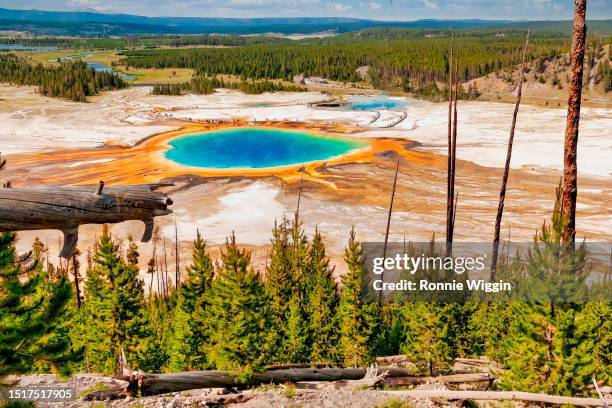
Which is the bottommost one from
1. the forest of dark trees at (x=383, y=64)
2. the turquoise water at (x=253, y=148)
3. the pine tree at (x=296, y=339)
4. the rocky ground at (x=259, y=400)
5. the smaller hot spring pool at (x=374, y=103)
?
the pine tree at (x=296, y=339)

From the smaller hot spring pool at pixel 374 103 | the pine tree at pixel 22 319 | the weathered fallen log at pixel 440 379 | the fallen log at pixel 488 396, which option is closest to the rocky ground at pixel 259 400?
the fallen log at pixel 488 396

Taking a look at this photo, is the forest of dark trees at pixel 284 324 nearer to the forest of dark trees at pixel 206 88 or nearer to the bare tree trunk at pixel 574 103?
the bare tree trunk at pixel 574 103

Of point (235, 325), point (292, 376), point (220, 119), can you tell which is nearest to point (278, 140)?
point (220, 119)

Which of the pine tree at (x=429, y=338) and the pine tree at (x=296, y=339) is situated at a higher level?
the pine tree at (x=429, y=338)

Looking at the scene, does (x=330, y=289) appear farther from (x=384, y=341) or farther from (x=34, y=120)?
(x=34, y=120)

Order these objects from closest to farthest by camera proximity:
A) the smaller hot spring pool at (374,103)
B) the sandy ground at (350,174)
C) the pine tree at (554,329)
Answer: the pine tree at (554,329)
the sandy ground at (350,174)
the smaller hot spring pool at (374,103)
